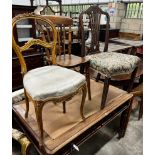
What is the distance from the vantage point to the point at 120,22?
405 centimetres

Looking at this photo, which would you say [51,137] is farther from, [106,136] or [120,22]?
[120,22]

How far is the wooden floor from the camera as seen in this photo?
0.99 meters

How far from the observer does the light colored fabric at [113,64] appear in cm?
126

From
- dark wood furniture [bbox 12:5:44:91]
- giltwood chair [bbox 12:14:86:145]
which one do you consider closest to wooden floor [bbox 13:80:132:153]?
giltwood chair [bbox 12:14:86:145]

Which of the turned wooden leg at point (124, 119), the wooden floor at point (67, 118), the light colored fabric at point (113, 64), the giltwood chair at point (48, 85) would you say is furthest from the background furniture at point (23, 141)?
the turned wooden leg at point (124, 119)

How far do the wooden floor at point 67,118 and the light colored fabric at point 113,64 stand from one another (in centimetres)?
31

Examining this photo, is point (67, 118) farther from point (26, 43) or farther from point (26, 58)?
point (26, 58)

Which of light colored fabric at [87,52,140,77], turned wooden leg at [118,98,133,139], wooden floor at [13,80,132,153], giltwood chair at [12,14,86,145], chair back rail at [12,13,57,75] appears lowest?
turned wooden leg at [118,98,133,139]

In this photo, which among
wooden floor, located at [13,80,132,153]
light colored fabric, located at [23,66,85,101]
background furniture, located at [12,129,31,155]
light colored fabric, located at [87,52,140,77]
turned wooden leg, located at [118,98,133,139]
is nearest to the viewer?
light colored fabric, located at [23,66,85,101]

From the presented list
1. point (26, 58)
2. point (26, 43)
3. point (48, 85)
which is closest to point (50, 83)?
point (48, 85)

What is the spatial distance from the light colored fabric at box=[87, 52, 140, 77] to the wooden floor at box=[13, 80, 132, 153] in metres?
0.31

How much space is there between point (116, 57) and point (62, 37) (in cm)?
57

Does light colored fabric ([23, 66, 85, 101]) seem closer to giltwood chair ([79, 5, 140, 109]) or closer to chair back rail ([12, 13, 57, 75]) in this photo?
chair back rail ([12, 13, 57, 75])

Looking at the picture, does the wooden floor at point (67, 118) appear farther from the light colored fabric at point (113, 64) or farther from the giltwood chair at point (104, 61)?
the light colored fabric at point (113, 64)
